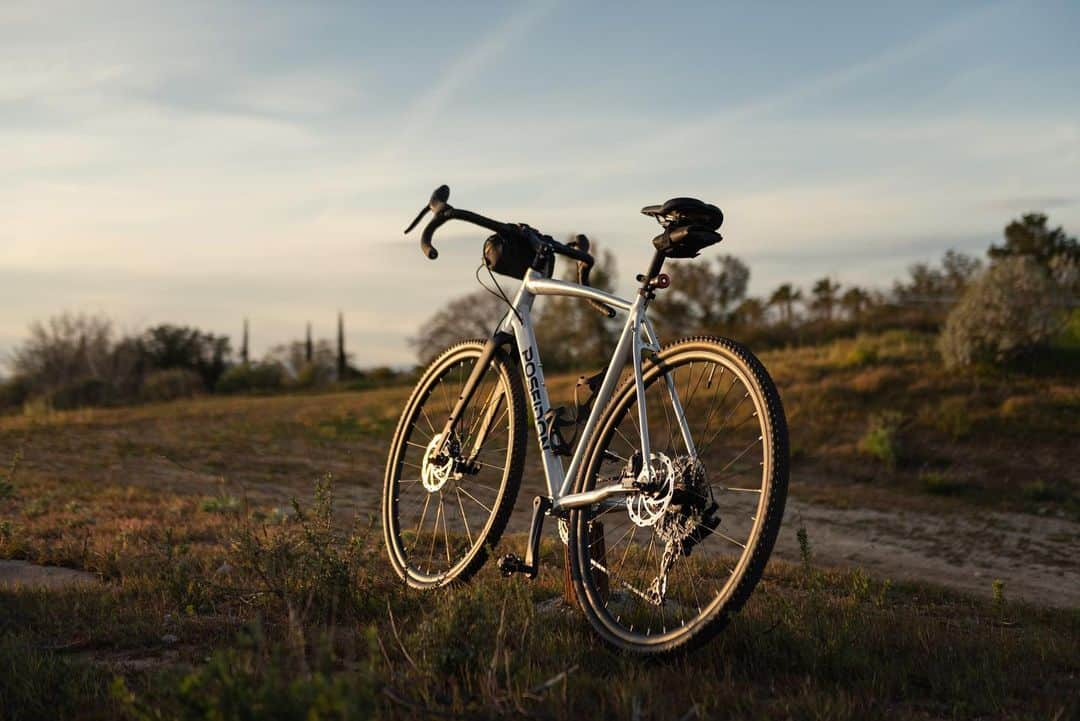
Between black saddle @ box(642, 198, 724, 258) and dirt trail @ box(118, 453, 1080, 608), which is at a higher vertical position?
black saddle @ box(642, 198, 724, 258)

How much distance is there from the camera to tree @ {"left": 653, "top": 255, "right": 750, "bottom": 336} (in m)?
27.2

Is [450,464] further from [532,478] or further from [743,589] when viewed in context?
[532,478]

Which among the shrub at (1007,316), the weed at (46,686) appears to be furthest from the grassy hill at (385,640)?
the shrub at (1007,316)

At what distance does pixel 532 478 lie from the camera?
12586mm

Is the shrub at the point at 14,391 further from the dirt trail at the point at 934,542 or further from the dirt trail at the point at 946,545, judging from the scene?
the dirt trail at the point at 946,545

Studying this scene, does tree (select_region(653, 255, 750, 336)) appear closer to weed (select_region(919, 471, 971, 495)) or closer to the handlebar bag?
weed (select_region(919, 471, 971, 495))

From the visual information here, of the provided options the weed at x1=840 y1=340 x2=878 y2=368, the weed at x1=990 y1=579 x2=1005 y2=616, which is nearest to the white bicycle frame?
the weed at x1=990 y1=579 x2=1005 y2=616

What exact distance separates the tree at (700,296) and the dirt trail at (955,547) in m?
16.8

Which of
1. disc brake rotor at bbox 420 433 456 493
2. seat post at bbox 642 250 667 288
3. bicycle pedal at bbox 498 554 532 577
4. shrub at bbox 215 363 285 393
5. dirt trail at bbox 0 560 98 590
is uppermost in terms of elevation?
seat post at bbox 642 250 667 288

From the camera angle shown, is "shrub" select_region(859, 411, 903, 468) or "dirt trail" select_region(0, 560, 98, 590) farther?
"shrub" select_region(859, 411, 903, 468)

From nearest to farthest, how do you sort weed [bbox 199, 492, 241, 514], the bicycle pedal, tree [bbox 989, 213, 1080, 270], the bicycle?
the bicycle < the bicycle pedal < weed [bbox 199, 492, 241, 514] < tree [bbox 989, 213, 1080, 270]

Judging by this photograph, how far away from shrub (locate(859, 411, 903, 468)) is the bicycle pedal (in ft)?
31.9

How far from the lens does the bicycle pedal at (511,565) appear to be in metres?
3.86

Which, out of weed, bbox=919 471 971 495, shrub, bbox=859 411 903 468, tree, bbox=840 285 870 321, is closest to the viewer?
weed, bbox=919 471 971 495
